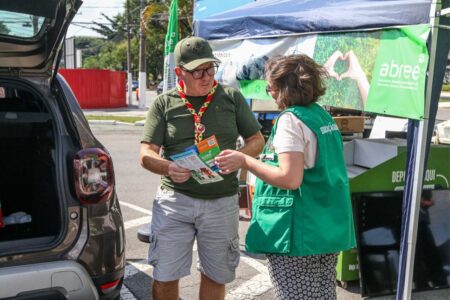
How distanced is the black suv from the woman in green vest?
2.11 feet

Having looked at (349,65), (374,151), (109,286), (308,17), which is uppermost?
(308,17)

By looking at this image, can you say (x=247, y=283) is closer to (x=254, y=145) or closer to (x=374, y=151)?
(x=374, y=151)

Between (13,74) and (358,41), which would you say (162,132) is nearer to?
(13,74)

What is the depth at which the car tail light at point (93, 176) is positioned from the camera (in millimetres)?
2428

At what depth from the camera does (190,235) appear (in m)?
2.80

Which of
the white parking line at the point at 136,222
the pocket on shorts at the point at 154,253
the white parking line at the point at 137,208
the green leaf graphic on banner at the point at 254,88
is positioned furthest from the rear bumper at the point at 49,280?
the white parking line at the point at 137,208

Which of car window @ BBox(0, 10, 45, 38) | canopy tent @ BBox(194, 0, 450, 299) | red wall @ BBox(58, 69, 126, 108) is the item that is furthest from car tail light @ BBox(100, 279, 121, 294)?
red wall @ BBox(58, 69, 126, 108)

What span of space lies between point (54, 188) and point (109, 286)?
60cm

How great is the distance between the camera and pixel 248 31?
472 centimetres

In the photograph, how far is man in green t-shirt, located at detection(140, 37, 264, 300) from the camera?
2707 millimetres

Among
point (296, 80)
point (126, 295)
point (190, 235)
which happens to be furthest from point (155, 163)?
point (126, 295)

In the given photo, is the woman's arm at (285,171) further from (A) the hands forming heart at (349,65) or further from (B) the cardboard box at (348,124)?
(B) the cardboard box at (348,124)

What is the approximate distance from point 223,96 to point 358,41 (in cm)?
118

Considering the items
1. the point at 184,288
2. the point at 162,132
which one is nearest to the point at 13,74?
the point at 162,132
